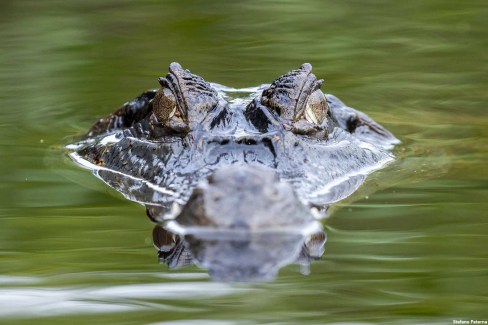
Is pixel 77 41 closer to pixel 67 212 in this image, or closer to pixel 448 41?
pixel 448 41

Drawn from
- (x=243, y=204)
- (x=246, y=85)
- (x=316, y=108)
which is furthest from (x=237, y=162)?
(x=246, y=85)

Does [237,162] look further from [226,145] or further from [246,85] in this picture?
[246,85]

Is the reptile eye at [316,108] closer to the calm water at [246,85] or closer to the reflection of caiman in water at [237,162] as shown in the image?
the reflection of caiman in water at [237,162]

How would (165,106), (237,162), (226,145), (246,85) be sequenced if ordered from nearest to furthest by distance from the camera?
1. (237,162)
2. (226,145)
3. (165,106)
4. (246,85)

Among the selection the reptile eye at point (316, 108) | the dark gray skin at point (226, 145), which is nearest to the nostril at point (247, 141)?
the dark gray skin at point (226, 145)

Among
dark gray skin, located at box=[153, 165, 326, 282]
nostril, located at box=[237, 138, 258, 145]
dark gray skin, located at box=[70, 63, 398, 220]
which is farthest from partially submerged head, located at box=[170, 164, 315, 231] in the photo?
nostril, located at box=[237, 138, 258, 145]

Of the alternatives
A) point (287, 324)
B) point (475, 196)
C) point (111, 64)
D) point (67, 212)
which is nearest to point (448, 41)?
point (111, 64)
